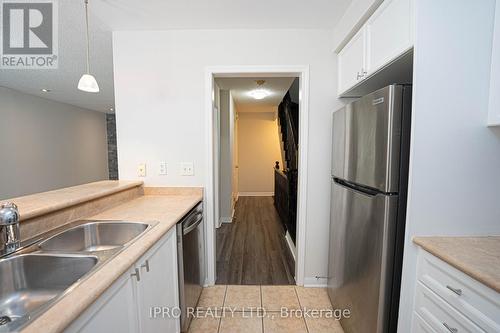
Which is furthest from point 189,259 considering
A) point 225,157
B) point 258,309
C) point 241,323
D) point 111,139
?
point 111,139

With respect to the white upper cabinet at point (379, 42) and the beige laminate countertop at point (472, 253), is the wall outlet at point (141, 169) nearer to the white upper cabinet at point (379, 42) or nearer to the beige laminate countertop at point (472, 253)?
the white upper cabinet at point (379, 42)

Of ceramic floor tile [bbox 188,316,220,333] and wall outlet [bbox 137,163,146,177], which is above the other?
wall outlet [bbox 137,163,146,177]

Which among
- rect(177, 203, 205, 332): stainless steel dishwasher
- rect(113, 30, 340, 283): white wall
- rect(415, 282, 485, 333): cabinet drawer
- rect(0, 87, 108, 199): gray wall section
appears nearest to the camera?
rect(415, 282, 485, 333): cabinet drawer

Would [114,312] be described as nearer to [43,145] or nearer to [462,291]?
[462,291]

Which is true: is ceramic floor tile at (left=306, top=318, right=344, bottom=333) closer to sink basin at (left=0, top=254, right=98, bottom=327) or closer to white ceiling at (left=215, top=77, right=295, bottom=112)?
sink basin at (left=0, top=254, right=98, bottom=327)

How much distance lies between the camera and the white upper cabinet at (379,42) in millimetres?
1050

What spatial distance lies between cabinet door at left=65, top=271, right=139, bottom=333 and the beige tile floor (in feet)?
3.00

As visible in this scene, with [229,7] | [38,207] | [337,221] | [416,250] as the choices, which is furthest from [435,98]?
[38,207]

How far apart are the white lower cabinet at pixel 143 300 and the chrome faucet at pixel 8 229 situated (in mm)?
512

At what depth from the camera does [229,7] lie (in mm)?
1600

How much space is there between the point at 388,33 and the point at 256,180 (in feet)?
17.5

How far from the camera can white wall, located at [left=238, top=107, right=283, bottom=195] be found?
6.18 metres

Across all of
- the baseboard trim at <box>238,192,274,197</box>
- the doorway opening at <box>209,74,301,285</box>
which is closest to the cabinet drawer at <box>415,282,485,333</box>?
the doorway opening at <box>209,74,301,285</box>

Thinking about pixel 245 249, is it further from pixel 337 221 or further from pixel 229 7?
pixel 229 7
